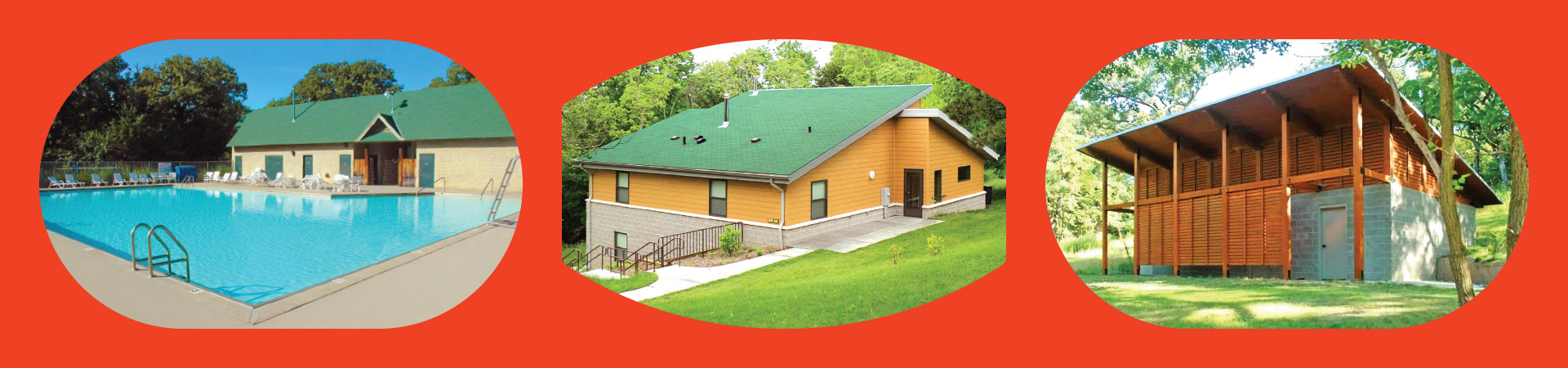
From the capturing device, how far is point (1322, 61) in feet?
20.4

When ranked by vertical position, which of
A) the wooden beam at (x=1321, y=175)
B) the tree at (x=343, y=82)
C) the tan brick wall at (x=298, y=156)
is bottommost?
the wooden beam at (x=1321, y=175)

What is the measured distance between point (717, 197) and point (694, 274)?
0.54m

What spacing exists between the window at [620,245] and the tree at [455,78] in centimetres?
172

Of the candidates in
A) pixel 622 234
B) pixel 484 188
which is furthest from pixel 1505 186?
pixel 484 188

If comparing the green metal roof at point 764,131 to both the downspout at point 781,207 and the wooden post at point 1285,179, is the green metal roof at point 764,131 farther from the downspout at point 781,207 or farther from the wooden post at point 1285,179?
the wooden post at point 1285,179

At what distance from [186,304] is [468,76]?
8.81 ft

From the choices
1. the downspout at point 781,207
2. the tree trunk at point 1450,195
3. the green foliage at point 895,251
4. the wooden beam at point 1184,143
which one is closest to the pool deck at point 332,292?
the downspout at point 781,207

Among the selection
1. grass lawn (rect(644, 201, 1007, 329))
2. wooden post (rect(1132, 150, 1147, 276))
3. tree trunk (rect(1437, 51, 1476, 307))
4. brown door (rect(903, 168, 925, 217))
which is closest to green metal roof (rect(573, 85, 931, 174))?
brown door (rect(903, 168, 925, 217))

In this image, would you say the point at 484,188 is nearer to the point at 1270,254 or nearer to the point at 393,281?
the point at 393,281

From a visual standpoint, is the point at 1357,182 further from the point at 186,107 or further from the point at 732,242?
the point at 186,107

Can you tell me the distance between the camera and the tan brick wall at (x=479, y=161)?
703cm

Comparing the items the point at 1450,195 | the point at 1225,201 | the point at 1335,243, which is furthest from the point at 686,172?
the point at 1450,195

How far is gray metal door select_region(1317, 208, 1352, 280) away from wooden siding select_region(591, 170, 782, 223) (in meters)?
3.54

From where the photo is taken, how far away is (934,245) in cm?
630
